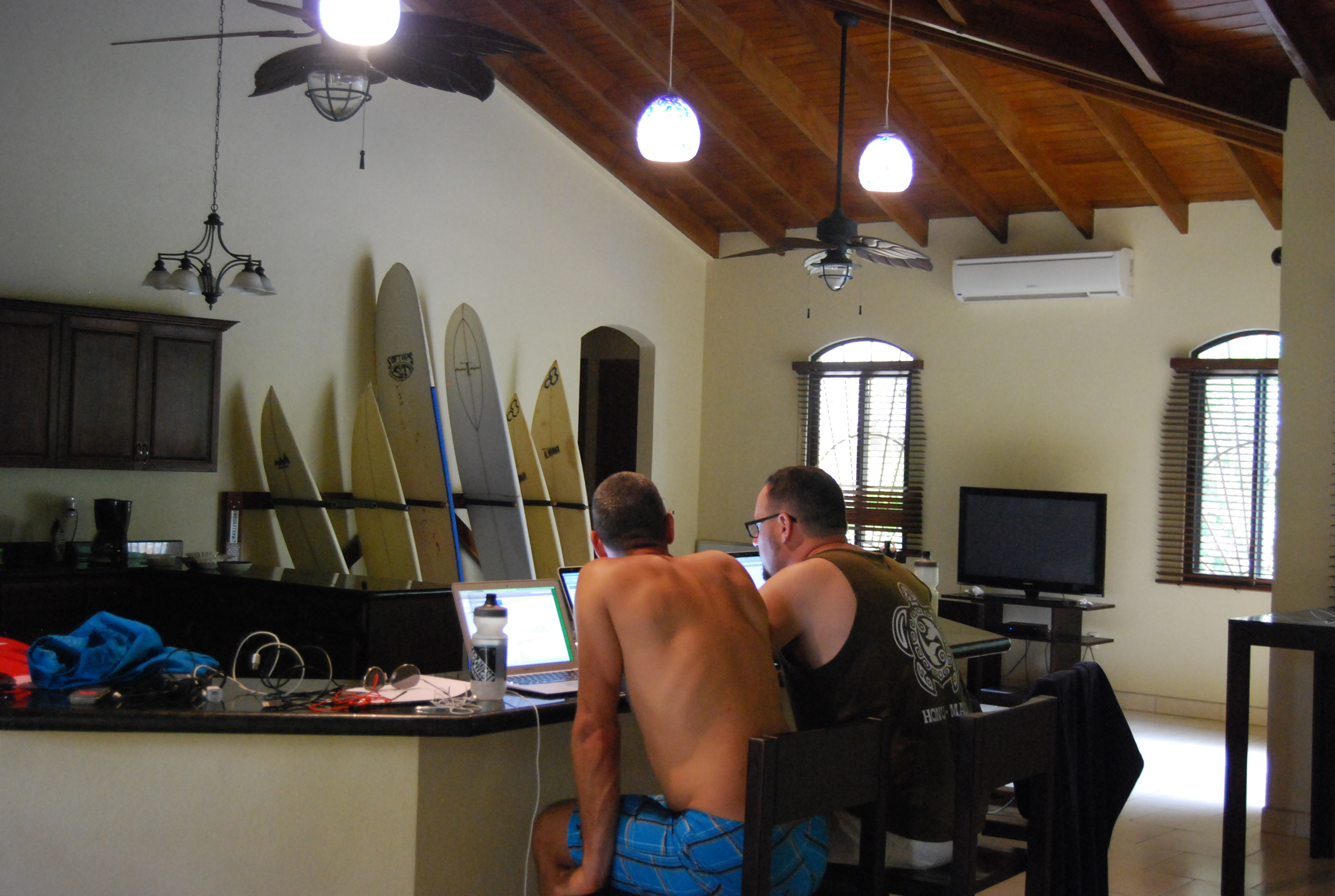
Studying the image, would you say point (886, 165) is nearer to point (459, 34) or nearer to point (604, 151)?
point (459, 34)

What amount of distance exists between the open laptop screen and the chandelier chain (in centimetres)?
386

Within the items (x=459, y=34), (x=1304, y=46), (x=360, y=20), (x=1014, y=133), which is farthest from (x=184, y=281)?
(x=1304, y=46)

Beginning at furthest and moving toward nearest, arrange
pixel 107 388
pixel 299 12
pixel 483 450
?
pixel 483 450 → pixel 107 388 → pixel 299 12

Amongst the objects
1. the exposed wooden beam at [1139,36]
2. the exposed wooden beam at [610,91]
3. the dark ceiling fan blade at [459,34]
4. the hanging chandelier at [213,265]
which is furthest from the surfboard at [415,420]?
the exposed wooden beam at [1139,36]

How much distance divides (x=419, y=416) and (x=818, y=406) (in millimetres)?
3318

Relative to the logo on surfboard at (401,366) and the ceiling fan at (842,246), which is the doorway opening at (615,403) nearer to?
the logo on surfboard at (401,366)

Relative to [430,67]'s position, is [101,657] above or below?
below

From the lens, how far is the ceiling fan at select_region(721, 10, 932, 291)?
18.0ft

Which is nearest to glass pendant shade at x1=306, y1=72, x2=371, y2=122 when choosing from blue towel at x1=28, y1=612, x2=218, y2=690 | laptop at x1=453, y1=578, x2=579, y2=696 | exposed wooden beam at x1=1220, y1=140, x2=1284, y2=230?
laptop at x1=453, y1=578, x2=579, y2=696

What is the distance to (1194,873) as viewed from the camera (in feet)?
13.3

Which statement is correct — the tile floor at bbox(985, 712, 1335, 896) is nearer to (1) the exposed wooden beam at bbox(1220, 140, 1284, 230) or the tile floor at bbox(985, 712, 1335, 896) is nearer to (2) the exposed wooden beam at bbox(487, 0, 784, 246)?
(1) the exposed wooden beam at bbox(1220, 140, 1284, 230)

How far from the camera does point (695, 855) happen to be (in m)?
2.07

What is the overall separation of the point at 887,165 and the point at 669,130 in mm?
998

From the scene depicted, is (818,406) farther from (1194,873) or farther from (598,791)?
(598,791)
